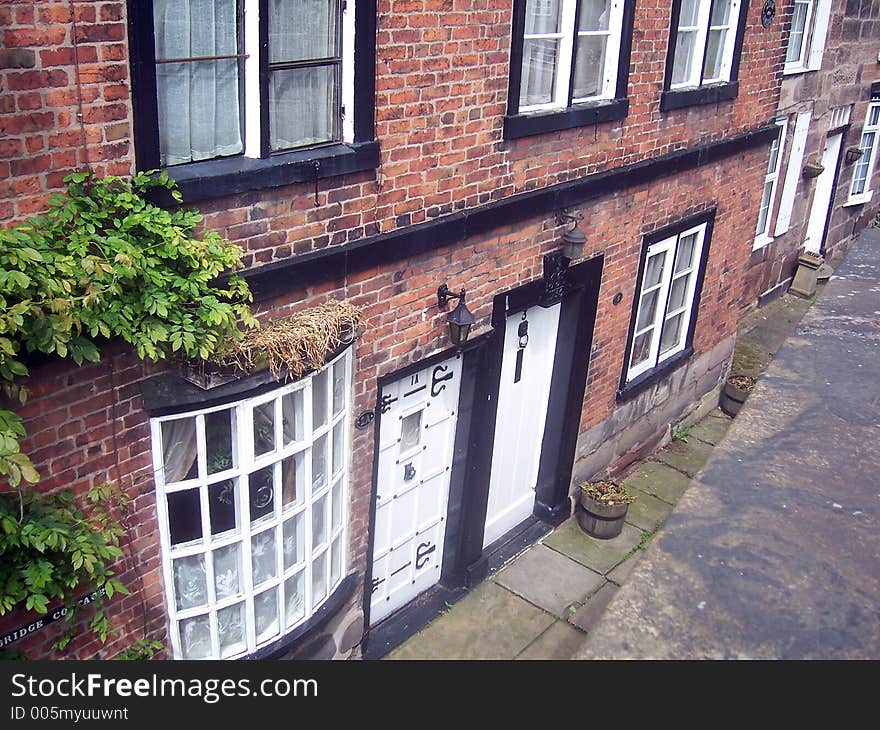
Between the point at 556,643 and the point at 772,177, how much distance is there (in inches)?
383

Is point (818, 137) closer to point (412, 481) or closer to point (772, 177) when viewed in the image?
point (772, 177)

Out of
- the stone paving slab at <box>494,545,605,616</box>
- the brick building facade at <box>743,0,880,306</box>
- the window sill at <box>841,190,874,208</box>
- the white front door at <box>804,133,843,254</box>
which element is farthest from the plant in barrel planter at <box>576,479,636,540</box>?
the window sill at <box>841,190,874,208</box>

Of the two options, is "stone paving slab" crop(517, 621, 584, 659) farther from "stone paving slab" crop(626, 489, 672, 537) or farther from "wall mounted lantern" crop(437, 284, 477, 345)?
"wall mounted lantern" crop(437, 284, 477, 345)

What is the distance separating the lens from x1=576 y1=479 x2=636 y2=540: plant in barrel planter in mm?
8859

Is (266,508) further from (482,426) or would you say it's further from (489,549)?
(489,549)

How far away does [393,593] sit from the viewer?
745 centimetres

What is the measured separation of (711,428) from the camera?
1152cm

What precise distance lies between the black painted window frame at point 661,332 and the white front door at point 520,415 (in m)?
1.18

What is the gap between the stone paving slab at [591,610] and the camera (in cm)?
771

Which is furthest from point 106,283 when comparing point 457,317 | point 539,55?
point 539,55

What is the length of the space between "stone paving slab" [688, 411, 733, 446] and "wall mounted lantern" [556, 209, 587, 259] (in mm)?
4818

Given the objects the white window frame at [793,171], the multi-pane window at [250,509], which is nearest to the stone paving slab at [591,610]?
the multi-pane window at [250,509]
